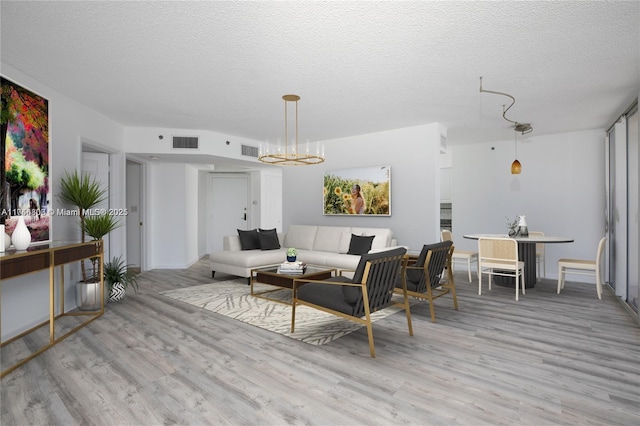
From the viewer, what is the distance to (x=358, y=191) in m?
6.68

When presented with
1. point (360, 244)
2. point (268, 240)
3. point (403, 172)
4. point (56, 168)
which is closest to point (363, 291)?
point (360, 244)

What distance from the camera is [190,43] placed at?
2.98 m

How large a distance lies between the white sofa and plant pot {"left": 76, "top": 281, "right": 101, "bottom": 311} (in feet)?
6.85

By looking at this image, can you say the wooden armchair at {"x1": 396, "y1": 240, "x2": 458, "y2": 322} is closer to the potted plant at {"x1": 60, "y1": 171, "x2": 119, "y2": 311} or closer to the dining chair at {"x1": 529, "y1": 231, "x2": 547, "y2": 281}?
the dining chair at {"x1": 529, "y1": 231, "x2": 547, "y2": 281}

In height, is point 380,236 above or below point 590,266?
above

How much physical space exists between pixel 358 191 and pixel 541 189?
11.0 feet

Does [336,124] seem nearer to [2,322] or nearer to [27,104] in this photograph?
[27,104]

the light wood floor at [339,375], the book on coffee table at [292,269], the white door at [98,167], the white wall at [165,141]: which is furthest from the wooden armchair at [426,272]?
the white door at [98,167]

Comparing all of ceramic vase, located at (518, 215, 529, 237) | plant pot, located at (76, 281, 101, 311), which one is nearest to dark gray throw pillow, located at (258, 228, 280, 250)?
plant pot, located at (76, 281, 101, 311)

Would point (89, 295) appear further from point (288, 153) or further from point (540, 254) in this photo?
point (540, 254)

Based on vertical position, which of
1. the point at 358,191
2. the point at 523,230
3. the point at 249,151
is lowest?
the point at 523,230

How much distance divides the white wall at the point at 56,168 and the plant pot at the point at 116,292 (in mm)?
433

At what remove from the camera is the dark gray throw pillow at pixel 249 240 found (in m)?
6.44

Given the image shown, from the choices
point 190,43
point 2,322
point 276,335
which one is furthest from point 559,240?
point 2,322
